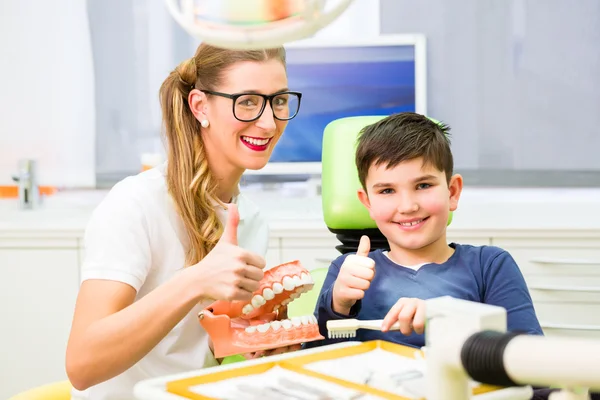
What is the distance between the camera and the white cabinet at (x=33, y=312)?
274cm

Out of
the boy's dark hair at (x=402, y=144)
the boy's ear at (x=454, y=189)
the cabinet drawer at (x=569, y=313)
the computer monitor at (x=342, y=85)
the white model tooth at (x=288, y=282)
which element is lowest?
the cabinet drawer at (x=569, y=313)

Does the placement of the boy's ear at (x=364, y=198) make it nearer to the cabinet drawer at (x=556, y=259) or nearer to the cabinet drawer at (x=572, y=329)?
the cabinet drawer at (x=556, y=259)

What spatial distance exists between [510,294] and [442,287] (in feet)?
0.42

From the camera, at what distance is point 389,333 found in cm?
147

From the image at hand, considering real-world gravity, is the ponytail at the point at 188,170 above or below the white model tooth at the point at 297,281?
above

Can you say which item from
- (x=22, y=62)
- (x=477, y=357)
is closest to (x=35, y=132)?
(x=22, y=62)

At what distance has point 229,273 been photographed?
1.22 meters

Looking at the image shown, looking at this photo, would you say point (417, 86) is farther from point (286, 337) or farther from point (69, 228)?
point (286, 337)

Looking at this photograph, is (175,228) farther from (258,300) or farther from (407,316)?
(407,316)

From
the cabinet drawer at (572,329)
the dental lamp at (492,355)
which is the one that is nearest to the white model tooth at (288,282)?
the dental lamp at (492,355)

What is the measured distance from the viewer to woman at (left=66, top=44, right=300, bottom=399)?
1304mm

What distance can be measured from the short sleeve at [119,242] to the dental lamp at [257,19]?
0.76 m

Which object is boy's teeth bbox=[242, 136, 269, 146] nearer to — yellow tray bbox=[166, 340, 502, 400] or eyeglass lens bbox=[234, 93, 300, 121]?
eyeglass lens bbox=[234, 93, 300, 121]

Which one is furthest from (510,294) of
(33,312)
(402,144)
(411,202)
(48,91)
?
(48,91)
